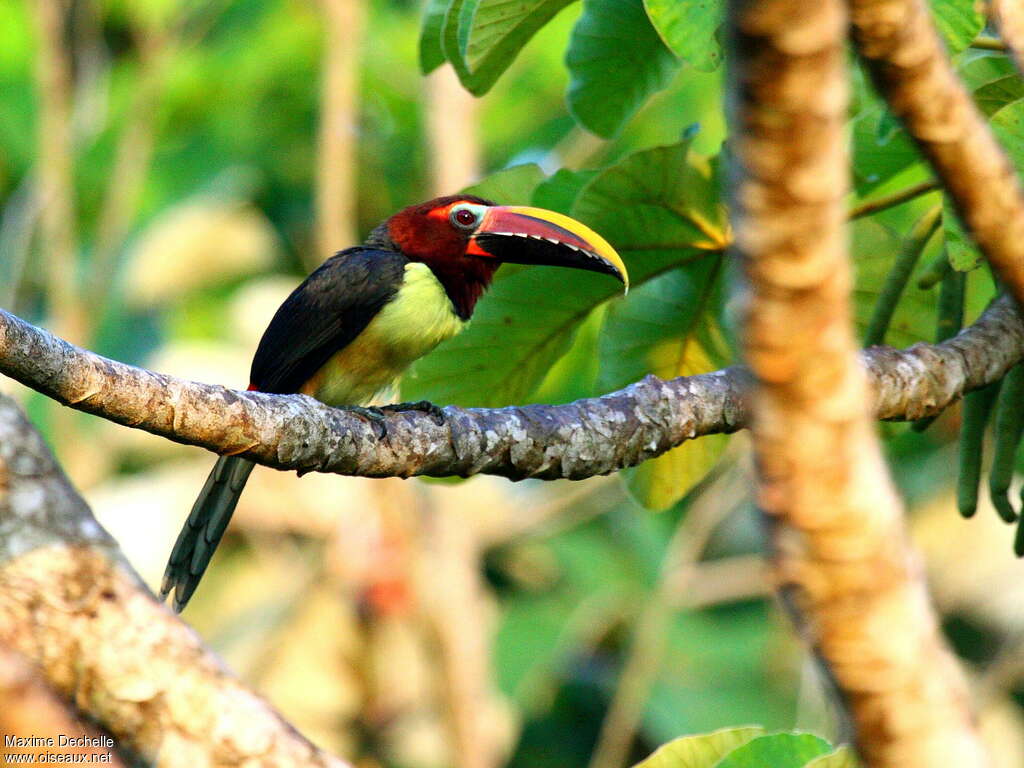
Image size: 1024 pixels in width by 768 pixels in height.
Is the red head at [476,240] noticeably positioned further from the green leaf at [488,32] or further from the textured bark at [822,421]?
the textured bark at [822,421]

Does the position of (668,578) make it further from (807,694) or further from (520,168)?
(520,168)

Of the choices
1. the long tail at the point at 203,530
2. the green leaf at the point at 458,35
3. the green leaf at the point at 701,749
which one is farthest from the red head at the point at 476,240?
the green leaf at the point at 701,749

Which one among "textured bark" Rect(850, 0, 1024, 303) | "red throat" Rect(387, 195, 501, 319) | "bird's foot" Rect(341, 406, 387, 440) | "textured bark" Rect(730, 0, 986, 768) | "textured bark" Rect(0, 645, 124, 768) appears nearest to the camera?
"textured bark" Rect(730, 0, 986, 768)

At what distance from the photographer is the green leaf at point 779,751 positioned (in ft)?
6.10

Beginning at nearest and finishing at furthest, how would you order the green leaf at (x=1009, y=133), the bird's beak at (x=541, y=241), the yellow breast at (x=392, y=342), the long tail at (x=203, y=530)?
the green leaf at (x=1009, y=133), the bird's beak at (x=541, y=241), the long tail at (x=203, y=530), the yellow breast at (x=392, y=342)

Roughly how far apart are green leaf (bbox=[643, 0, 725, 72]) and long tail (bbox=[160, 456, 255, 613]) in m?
1.35

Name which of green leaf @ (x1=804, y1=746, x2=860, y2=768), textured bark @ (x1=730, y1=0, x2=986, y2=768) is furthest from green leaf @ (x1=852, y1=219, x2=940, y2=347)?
textured bark @ (x1=730, y1=0, x2=986, y2=768)

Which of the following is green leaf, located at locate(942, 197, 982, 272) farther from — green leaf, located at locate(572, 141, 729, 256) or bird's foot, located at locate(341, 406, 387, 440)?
bird's foot, located at locate(341, 406, 387, 440)

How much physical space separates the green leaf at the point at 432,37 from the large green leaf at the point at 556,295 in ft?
1.54

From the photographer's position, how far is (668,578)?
6797mm

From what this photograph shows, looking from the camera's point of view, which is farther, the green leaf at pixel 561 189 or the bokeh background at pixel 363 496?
the bokeh background at pixel 363 496

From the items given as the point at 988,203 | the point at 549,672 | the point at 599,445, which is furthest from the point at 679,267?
the point at 549,672

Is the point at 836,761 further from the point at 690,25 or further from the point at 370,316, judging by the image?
the point at 370,316

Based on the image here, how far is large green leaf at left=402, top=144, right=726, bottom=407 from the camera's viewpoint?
2.57 meters
